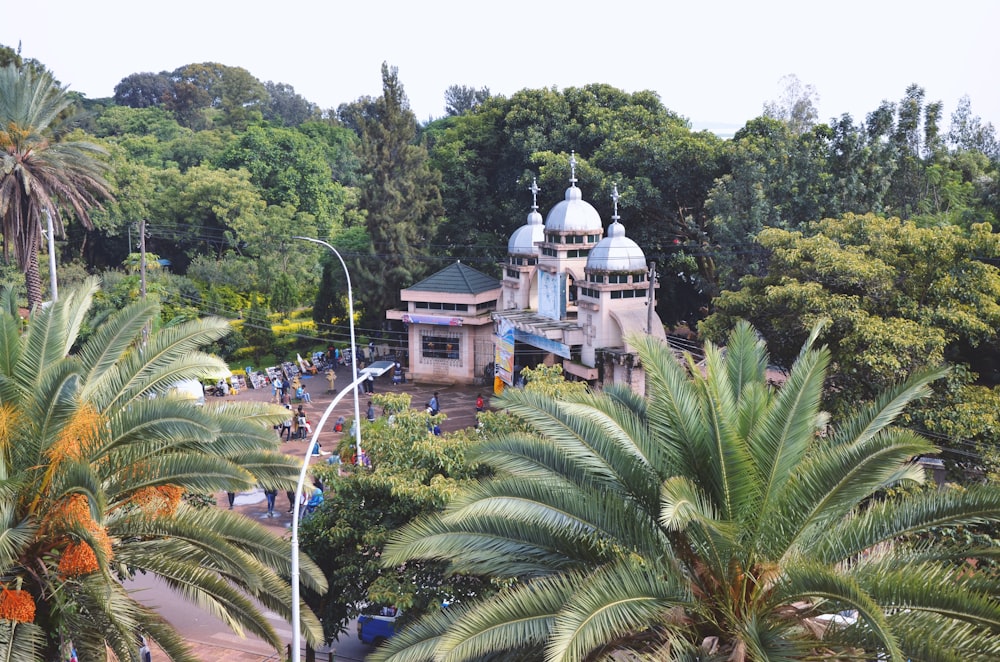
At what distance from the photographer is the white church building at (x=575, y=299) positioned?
29031 millimetres

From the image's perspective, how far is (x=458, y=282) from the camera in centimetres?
3656

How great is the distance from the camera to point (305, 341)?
44031 millimetres

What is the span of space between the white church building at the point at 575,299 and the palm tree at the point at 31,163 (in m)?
14.5

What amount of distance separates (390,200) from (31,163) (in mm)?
16541

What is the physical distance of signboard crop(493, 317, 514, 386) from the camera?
32.4 meters

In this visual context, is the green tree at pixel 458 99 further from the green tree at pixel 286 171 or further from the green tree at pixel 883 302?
the green tree at pixel 883 302

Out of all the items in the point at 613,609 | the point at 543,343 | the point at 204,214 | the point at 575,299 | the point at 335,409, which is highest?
the point at 204,214

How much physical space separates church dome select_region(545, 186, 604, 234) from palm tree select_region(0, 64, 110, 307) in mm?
14582

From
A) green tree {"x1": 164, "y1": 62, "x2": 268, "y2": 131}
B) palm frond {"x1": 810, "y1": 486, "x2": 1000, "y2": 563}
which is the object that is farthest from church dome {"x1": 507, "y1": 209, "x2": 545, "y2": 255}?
green tree {"x1": 164, "y1": 62, "x2": 268, "y2": 131}

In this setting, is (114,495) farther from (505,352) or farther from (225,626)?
(505,352)

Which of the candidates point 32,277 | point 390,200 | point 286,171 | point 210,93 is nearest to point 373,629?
point 32,277

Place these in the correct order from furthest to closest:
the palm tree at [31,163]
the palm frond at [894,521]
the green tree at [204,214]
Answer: the green tree at [204,214] → the palm tree at [31,163] → the palm frond at [894,521]

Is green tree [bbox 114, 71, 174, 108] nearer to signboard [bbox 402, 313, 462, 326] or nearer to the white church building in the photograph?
signboard [bbox 402, 313, 462, 326]

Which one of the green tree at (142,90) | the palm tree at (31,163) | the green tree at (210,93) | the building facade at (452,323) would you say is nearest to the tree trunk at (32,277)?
the palm tree at (31,163)
